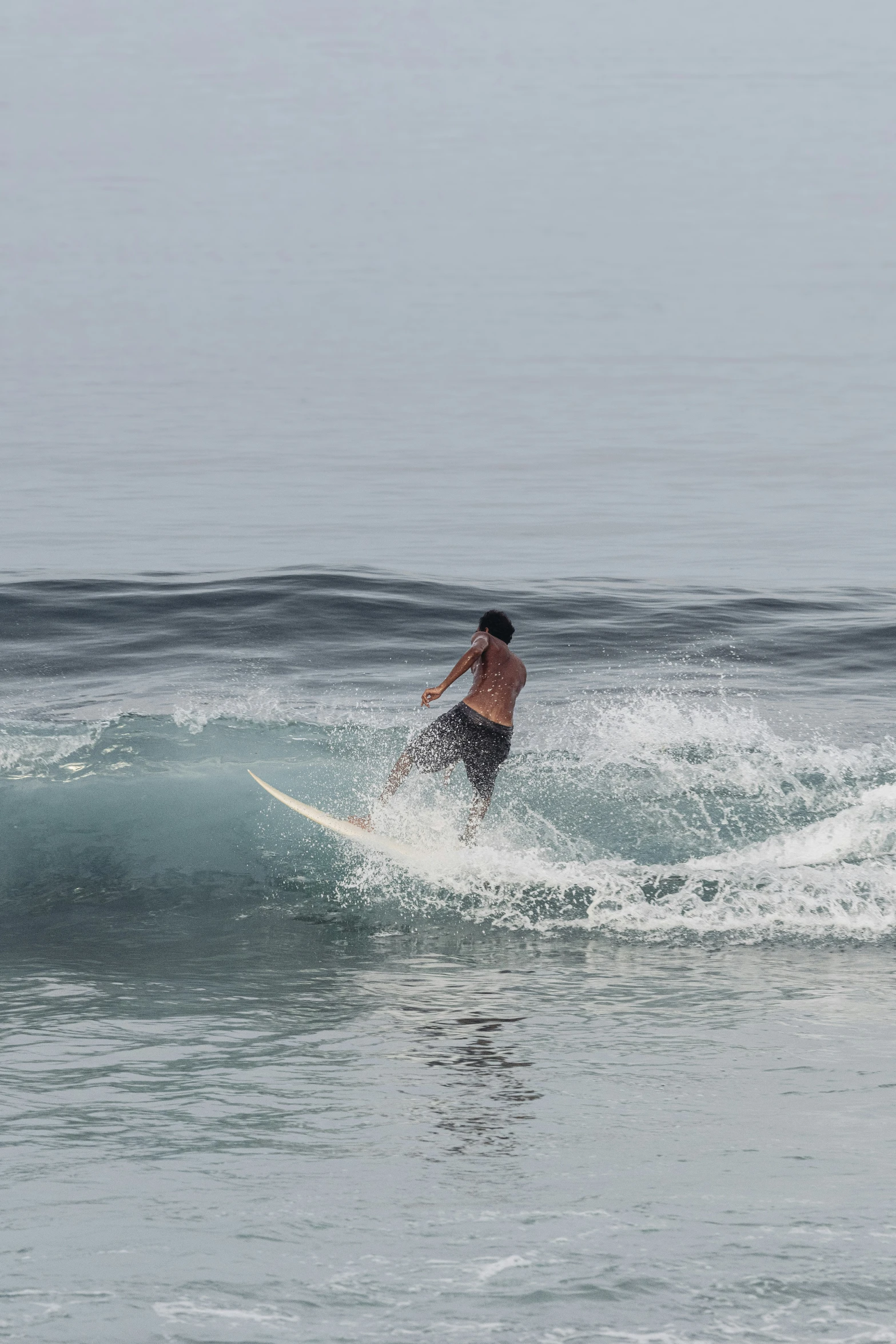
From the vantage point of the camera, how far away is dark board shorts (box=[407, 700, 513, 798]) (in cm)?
1102

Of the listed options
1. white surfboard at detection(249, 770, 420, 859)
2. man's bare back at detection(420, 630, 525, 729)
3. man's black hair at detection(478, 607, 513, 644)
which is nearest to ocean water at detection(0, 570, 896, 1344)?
white surfboard at detection(249, 770, 420, 859)

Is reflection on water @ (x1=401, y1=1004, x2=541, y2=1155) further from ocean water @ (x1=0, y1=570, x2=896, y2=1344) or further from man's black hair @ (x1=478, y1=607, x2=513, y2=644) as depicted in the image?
man's black hair @ (x1=478, y1=607, x2=513, y2=644)

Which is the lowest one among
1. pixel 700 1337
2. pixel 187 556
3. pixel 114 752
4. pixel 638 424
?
pixel 700 1337

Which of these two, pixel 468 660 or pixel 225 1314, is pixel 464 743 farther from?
pixel 225 1314

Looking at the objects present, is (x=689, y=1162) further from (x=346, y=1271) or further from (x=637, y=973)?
(x=637, y=973)

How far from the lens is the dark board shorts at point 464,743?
36.1 feet

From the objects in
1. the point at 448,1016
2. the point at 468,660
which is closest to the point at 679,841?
the point at 468,660

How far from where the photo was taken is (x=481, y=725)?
11000mm

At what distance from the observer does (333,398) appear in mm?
63625

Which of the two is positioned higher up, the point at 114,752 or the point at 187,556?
the point at 187,556

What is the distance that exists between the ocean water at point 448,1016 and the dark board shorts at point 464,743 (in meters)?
0.58

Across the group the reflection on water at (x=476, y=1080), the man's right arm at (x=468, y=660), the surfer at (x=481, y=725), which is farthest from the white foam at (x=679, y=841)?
the reflection on water at (x=476, y=1080)

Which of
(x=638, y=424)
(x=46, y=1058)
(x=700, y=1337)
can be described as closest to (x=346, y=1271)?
(x=700, y=1337)

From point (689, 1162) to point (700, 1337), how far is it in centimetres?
131
